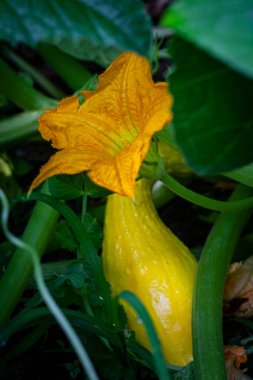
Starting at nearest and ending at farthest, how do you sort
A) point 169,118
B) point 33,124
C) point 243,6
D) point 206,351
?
point 243,6, point 169,118, point 206,351, point 33,124

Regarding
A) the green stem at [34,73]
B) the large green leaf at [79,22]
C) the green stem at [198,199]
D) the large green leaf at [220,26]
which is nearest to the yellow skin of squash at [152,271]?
the green stem at [198,199]

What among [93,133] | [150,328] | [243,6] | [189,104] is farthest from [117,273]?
[243,6]

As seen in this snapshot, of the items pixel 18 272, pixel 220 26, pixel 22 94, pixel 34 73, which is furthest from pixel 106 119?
pixel 34 73

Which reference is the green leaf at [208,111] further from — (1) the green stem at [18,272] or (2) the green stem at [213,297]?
(1) the green stem at [18,272]

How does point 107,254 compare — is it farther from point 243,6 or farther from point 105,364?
point 243,6

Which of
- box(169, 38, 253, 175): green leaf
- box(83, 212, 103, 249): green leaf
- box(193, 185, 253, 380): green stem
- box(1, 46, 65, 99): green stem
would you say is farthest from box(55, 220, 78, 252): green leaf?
box(1, 46, 65, 99): green stem

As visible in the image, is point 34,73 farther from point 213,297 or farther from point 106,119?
point 213,297

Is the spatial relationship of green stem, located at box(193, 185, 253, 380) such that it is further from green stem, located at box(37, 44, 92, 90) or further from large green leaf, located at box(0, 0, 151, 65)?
green stem, located at box(37, 44, 92, 90)
